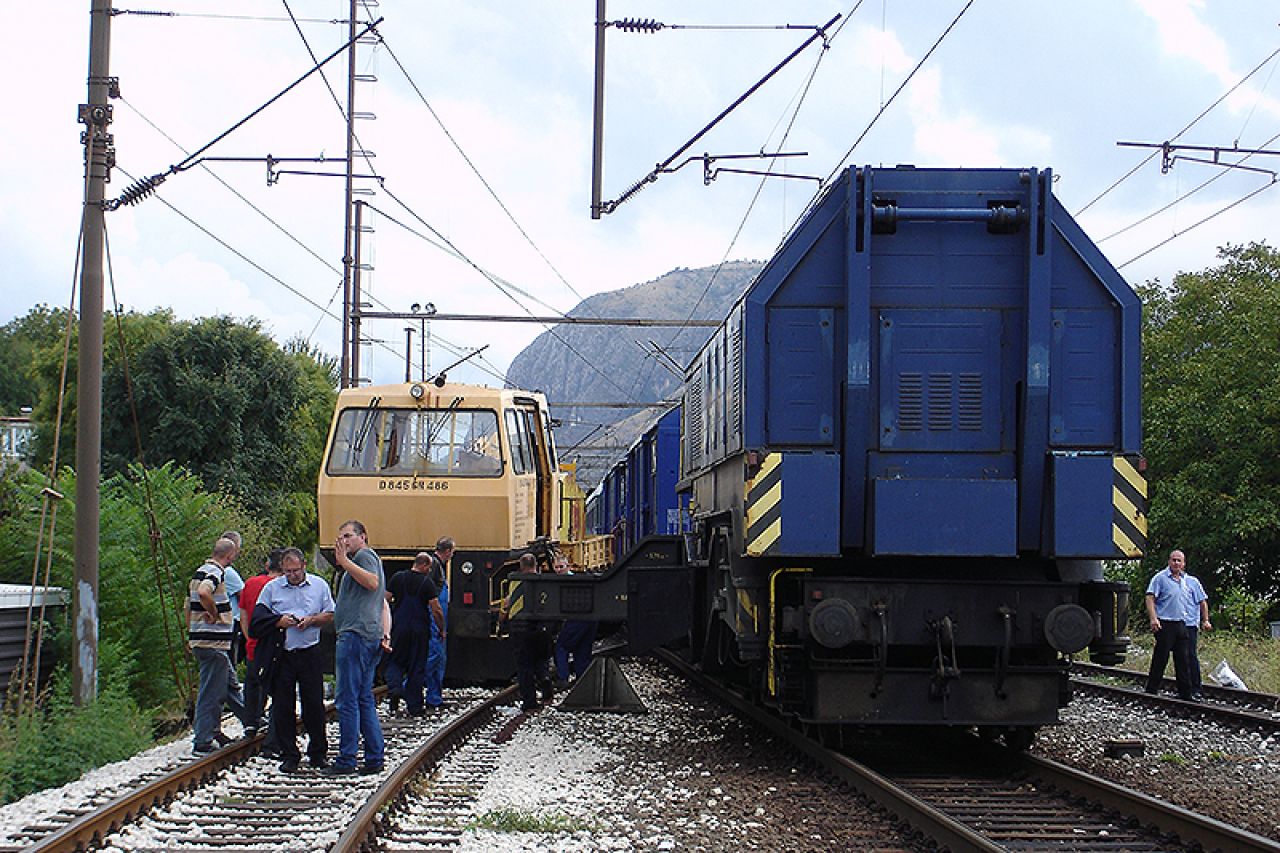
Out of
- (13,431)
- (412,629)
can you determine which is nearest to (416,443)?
(412,629)

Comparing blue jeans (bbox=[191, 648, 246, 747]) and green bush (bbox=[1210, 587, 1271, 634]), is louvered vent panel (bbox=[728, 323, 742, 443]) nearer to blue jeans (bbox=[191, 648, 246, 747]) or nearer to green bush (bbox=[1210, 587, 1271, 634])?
blue jeans (bbox=[191, 648, 246, 747])

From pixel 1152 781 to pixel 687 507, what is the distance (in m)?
7.04

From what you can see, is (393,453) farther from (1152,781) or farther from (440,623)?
(1152,781)

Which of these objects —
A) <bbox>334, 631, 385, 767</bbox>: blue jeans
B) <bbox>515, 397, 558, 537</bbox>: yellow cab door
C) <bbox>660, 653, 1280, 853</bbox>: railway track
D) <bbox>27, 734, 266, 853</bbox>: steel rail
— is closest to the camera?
<bbox>27, 734, 266, 853</bbox>: steel rail

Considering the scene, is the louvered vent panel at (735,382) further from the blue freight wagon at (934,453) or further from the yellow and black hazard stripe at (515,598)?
the yellow and black hazard stripe at (515,598)

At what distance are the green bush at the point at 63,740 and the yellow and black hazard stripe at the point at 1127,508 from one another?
7.39 m

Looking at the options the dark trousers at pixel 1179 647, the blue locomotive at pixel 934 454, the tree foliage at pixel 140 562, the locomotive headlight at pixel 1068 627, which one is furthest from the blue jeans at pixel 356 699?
the dark trousers at pixel 1179 647

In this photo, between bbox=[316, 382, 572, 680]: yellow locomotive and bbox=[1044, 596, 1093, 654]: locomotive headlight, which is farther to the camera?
bbox=[316, 382, 572, 680]: yellow locomotive

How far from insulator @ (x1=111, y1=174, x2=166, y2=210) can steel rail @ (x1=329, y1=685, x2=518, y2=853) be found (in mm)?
5594

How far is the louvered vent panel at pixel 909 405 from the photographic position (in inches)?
394

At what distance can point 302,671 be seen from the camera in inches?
404

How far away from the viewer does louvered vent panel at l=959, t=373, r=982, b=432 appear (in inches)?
394

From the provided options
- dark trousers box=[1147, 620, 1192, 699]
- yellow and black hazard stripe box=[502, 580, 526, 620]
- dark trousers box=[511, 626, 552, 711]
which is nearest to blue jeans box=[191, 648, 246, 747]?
yellow and black hazard stripe box=[502, 580, 526, 620]

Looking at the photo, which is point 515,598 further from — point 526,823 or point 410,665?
point 526,823
